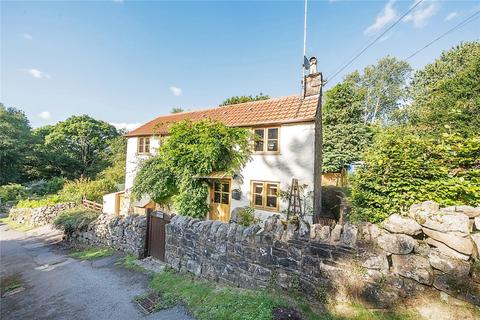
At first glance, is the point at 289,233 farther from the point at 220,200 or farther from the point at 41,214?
the point at 41,214

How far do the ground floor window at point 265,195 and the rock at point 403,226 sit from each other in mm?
6240

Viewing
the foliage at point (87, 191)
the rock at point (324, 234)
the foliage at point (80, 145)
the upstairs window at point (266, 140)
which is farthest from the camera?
the foliage at point (80, 145)

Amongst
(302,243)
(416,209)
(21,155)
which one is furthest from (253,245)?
(21,155)

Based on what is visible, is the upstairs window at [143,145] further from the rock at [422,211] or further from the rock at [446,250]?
the rock at [446,250]

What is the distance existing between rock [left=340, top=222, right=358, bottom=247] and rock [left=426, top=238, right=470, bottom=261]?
1.16 meters

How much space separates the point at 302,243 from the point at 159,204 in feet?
32.0

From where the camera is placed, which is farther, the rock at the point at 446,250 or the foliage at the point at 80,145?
the foliage at the point at 80,145

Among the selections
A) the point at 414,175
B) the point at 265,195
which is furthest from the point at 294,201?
the point at 414,175

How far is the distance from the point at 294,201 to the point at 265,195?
1.57m

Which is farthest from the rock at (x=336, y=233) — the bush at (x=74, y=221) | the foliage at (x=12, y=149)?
the foliage at (x=12, y=149)

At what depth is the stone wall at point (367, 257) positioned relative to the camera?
3.25 meters

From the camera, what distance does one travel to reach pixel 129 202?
43.0 feet

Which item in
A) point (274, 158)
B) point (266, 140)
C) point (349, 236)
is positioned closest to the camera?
point (349, 236)

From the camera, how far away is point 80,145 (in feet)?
102
